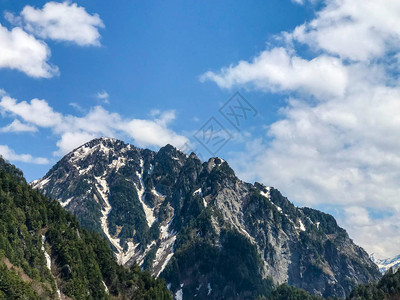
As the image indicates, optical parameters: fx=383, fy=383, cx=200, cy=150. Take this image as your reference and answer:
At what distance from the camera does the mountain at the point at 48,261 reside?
139250 mm

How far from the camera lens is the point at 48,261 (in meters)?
165

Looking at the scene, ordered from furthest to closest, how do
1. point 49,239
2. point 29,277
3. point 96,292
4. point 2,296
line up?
point 49,239 < point 96,292 < point 29,277 < point 2,296

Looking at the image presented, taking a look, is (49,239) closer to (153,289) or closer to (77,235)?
(77,235)

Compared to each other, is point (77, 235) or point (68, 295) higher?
point (77, 235)

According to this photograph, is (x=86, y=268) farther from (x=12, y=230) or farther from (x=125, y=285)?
(x=12, y=230)

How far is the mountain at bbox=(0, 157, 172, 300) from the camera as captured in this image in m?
139

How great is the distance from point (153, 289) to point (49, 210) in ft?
219

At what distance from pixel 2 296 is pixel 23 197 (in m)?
83.2

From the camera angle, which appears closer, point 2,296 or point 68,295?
point 2,296

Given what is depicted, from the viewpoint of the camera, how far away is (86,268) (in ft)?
573

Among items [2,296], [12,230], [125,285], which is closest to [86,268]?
[125,285]

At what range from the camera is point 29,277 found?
474ft

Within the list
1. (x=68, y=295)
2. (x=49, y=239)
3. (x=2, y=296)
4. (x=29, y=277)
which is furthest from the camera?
(x=49, y=239)

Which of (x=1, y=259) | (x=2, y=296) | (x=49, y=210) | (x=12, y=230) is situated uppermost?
(x=49, y=210)
